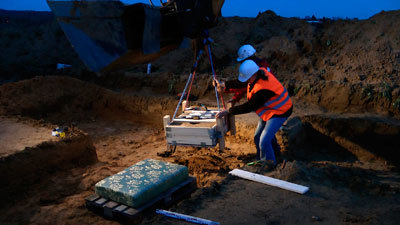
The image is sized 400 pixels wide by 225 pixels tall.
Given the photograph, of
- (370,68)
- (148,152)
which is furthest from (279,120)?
(370,68)

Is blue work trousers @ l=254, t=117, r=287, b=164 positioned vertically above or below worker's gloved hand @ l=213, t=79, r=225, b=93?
below

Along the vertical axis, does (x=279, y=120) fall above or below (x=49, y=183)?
above

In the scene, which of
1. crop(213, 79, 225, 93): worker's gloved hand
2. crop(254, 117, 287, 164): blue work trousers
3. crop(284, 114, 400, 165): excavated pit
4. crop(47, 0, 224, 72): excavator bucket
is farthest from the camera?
crop(284, 114, 400, 165): excavated pit

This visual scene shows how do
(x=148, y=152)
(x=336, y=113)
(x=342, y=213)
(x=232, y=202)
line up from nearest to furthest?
(x=342, y=213) < (x=232, y=202) < (x=148, y=152) < (x=336, y=113)

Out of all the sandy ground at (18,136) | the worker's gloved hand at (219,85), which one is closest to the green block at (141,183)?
the worker's gloved hand at (219,85)

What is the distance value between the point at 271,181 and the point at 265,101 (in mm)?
1185

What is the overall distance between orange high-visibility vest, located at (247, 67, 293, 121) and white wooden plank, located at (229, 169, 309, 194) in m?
0.95

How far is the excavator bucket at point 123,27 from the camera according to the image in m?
3.20

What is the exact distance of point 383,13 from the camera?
410 inches

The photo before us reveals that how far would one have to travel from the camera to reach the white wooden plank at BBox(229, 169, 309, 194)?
4078 millimetres

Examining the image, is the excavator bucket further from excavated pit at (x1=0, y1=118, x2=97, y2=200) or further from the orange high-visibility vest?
excavated pit at (x1=0, y1=118, x2=97, y2=200)

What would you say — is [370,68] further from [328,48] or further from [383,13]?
[383,13]

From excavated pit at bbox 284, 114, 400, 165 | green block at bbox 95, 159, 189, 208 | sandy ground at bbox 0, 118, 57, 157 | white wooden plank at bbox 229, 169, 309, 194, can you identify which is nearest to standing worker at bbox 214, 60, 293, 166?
white wooden plank at bbox 229, 169, 309, 194

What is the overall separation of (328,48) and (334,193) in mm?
7240
